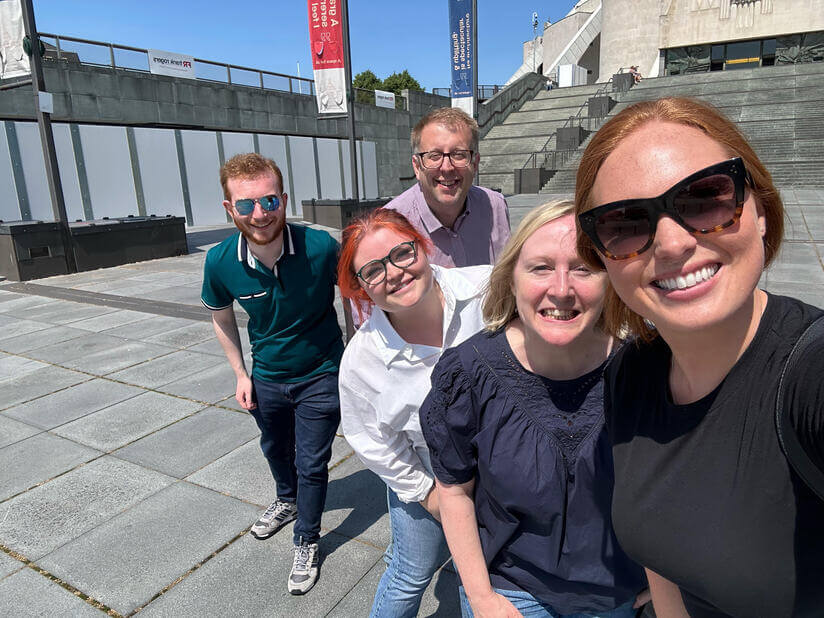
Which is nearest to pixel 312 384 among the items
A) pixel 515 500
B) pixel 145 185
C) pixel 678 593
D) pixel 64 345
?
pixel 515 500

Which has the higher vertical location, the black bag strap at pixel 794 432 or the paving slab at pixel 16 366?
the black bag strap at pixel 794 432

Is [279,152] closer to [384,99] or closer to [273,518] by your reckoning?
[384,99]

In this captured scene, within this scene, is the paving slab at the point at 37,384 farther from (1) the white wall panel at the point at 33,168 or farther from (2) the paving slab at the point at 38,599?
(1) the white wall panel at the point at 33,168

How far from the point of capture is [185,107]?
18.4 metres

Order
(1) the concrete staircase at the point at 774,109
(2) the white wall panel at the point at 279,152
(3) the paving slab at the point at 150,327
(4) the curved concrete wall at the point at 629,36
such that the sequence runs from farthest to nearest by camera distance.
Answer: (4) the curved concrete wall at the point at 629,36 → (2) the white wall panel at the point at 279,152 → (1) the concrete staircase at the point at 774,109 → (3) the paving slab at the point at 150,327

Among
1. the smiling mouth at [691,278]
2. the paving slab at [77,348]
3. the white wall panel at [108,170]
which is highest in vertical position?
the white wall panel at [108,170]

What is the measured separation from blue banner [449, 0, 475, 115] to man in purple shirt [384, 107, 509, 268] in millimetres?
14031

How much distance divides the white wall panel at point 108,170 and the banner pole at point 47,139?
235 inches

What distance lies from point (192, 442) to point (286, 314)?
6.56 feet

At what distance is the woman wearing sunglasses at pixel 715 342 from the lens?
0.93 metres

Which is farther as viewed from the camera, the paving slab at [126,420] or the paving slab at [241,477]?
the paving slab at [126,420]

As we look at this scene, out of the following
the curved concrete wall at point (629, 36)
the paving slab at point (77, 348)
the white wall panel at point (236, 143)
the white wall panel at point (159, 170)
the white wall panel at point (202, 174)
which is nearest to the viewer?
the paving slab at point (77, 348)

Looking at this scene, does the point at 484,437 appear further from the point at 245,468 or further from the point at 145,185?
the point at 145,185

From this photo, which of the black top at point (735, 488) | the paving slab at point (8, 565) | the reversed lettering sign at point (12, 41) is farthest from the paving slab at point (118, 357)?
the reversed lettering sign at point (12, 41)
